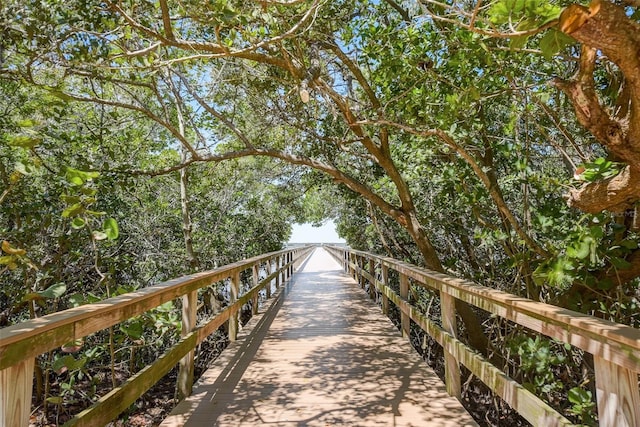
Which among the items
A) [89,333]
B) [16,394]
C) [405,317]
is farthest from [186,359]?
[405,317]

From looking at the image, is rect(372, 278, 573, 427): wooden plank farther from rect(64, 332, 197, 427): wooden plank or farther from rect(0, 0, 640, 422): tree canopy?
rect(64, 332, 197, 427): wooden plank

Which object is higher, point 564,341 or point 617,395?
point 564,341

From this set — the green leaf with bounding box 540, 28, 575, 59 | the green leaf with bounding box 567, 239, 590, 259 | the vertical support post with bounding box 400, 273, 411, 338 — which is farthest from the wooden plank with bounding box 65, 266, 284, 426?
the green leaf with bounding box 567, 239, 590, 259

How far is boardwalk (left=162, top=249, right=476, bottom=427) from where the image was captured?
113 inches

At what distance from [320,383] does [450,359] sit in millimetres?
1104

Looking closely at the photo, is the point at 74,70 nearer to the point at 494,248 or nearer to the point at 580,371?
the point at 494,248

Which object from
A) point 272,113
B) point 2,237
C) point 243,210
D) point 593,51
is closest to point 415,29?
A: point 593,51

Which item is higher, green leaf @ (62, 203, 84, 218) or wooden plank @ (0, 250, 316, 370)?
green leaf @ (62, 203, 84, 218)

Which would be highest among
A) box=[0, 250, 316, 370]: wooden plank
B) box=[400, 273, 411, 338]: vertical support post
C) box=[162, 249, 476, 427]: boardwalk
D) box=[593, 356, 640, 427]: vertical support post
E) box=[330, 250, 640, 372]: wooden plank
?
→ box=[0, 250, 316, 370]: wooden plank

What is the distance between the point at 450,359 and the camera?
315cm

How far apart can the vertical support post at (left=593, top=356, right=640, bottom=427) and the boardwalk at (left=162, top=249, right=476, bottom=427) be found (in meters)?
1.32

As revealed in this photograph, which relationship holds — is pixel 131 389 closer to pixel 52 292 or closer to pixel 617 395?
pixel 52 292

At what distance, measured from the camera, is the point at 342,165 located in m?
9.77

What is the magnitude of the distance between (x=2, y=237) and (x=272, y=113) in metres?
A: 4.19
